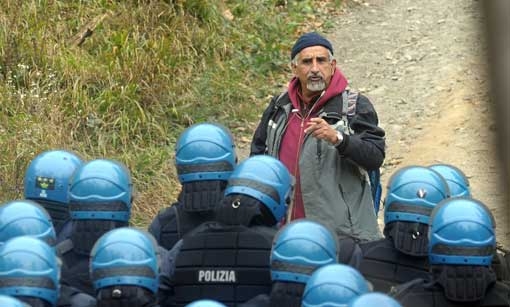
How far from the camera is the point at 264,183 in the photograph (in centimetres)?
443

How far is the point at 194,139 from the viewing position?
482 cm

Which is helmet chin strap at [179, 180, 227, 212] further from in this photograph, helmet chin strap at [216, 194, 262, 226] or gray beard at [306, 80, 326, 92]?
gray beard at [306, 80, 326, 92]

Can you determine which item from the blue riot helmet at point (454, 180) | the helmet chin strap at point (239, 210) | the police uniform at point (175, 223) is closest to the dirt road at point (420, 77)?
the blue riot helmet at point (454, 180)

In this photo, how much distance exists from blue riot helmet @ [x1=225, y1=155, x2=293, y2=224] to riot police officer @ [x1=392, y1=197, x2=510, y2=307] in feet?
2.38

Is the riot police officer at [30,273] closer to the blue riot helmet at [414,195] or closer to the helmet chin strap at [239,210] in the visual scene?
the helmet chin strap at [239,210]

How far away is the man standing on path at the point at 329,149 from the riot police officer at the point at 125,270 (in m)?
1.63

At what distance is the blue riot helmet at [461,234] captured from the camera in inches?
150

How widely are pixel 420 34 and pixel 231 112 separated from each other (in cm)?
319

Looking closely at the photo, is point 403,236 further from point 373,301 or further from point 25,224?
point 25,224

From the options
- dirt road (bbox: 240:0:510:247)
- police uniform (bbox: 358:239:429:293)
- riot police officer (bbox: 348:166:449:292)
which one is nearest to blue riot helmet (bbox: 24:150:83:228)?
riot police officer (bbox: 348:166:449:292)

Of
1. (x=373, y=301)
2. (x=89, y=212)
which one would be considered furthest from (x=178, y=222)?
(x=373, y=301)

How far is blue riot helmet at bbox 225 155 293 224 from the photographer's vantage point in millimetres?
4379

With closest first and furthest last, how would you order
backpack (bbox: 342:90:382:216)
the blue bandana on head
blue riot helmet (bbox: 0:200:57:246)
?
blue riot helmet (bbox: 0:200:57:246) < backpack (bbox: 342:90:382:216) < the blue bandana on head

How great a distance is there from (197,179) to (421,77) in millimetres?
7208
